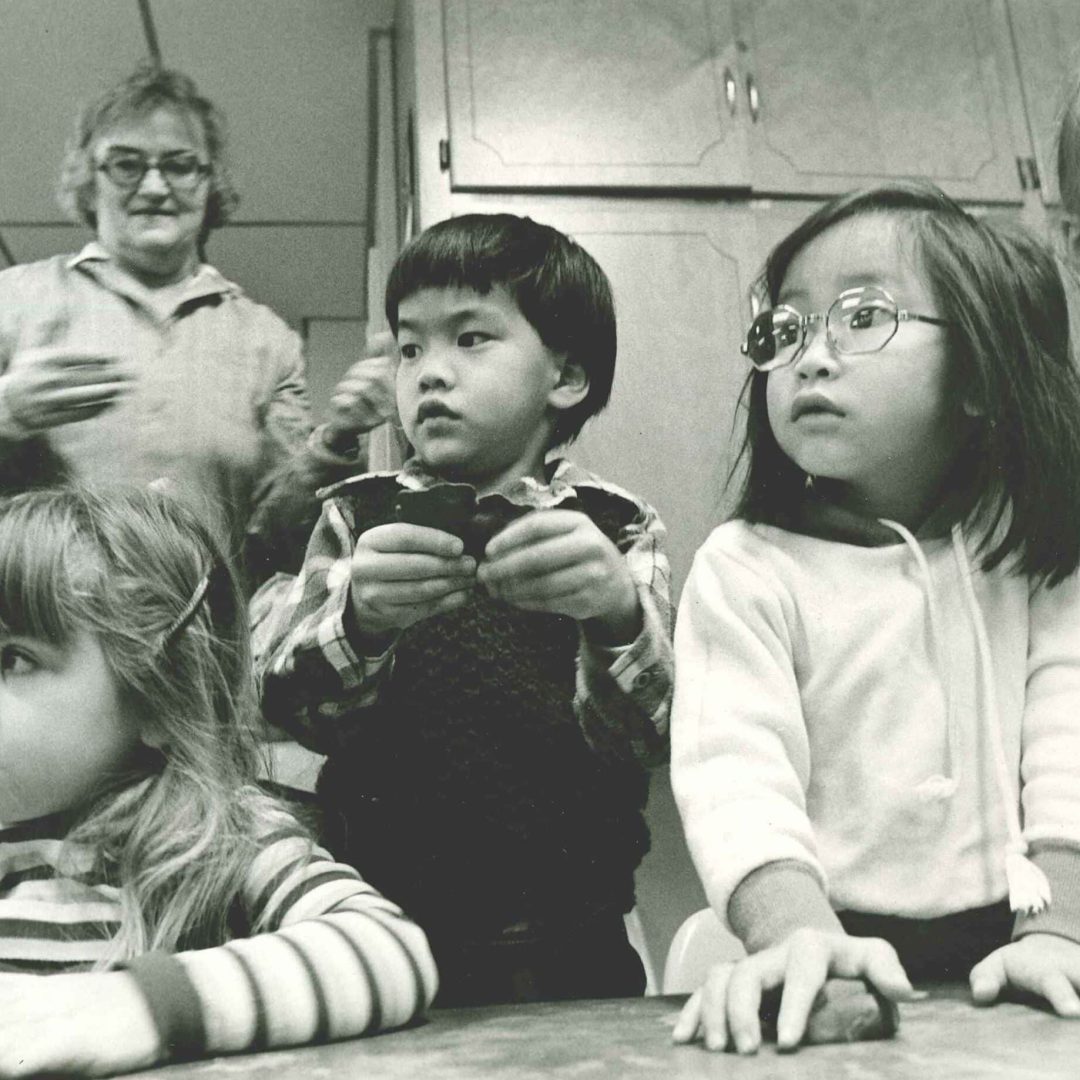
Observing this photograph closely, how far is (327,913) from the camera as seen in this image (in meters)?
0.62

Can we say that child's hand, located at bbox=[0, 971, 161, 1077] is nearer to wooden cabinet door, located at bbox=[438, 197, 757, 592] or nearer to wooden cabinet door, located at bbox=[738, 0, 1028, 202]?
wooden cabinet door, located at bbox=[438, 197, 757, 592]

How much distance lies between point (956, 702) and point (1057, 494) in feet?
0.56

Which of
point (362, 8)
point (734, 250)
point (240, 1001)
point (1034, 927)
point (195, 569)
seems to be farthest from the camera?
point (362, 8)

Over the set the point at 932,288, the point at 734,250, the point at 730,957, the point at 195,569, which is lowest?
the point at 730,957

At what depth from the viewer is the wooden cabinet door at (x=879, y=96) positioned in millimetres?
1854

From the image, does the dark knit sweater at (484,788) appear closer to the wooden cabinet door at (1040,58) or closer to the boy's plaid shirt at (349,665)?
the boy's plaid shirt at (349,665)

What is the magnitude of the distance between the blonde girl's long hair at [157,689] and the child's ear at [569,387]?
0.32 metres

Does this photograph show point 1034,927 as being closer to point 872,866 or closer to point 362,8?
point 872,866

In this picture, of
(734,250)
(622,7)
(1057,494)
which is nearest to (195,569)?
(1057,494)

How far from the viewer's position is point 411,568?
729mm

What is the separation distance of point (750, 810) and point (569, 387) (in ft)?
1.44

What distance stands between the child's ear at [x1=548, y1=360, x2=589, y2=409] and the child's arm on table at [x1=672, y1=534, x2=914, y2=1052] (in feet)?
0.69

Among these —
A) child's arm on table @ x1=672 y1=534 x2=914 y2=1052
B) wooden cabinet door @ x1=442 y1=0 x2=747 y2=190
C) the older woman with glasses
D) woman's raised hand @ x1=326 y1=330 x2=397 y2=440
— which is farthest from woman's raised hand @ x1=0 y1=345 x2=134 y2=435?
wooden cabinet door @ x1=442 y1=0 x2=747 y2=190

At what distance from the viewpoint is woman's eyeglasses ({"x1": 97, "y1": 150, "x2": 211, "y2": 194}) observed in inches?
44.0
